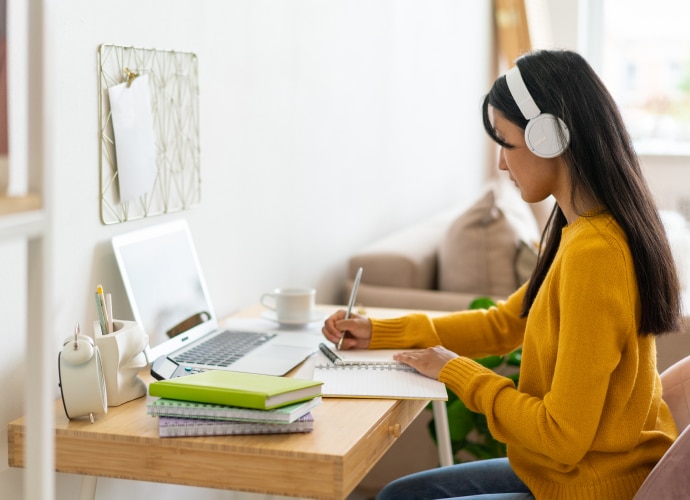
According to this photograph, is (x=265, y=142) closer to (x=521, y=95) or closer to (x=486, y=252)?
(x=486, y=252)

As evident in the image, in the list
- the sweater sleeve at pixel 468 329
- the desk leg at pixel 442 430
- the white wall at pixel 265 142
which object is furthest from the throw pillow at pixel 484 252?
the sweater sleeve at pixel 468 329

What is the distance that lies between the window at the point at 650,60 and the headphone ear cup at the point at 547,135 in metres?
3.85

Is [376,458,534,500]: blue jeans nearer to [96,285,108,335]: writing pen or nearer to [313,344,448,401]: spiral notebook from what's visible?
[313,344,448,401]: spiral notebook

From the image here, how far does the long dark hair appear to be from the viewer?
1.22 m

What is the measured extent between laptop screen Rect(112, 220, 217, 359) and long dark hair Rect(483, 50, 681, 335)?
0.65 metres

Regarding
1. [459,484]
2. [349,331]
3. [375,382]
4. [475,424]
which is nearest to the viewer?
[375,382]

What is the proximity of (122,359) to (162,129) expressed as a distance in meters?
0.52

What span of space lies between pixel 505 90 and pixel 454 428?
1.05 meters

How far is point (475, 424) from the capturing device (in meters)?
2.16

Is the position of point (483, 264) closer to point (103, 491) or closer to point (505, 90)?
point (505, 90)

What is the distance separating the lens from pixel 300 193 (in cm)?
225

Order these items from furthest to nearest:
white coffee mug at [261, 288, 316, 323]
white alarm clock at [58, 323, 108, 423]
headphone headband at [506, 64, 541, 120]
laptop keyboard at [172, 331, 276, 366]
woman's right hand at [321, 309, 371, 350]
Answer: white coffee mug at [261, 288, 316, 323] → woman's right hand at [321, 309, 371, 350] → laptop keyboard at [172, 331, 276, 366] → headphone headband at [506, 64, 541, 120] → white alarm clock at [58, 323, 108, 423]

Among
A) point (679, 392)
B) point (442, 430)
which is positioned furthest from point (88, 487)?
point (679, 392)

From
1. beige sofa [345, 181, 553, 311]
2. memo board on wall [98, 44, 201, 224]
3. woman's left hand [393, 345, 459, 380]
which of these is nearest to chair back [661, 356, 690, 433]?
woman's left hand [393, 345, 459, 380]
